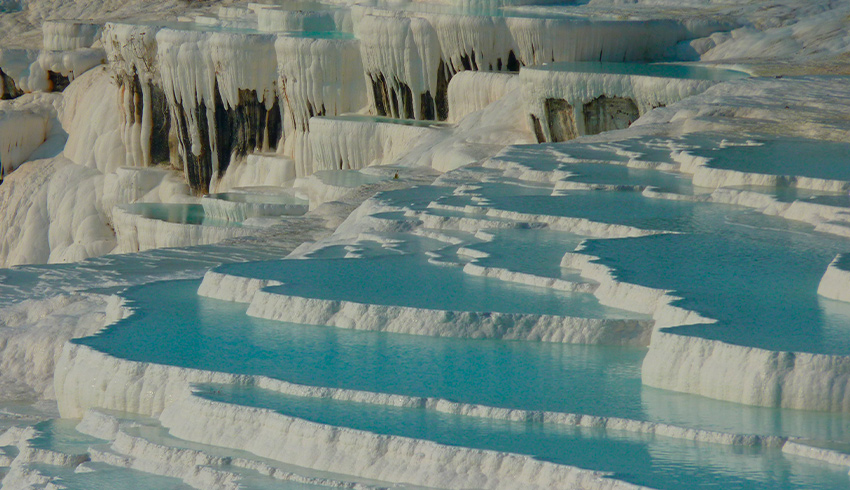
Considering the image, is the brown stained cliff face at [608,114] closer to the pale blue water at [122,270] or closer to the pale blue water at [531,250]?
the pale blue water at [122,270]

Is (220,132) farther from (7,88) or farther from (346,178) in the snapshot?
(7,88)

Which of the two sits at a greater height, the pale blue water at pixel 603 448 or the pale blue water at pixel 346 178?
the pale blue water at pixel 603 448

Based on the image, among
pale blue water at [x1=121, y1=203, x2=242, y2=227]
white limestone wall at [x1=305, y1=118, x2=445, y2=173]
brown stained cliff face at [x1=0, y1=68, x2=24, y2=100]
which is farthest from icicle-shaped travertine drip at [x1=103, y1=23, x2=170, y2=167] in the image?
brown stained cliff face at [x1=0, y1=68, x2=24, y2=100]

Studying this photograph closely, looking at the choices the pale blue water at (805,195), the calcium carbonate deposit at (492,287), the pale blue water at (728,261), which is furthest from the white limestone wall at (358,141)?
the pale blue water at (805,195)

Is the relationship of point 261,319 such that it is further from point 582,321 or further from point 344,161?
point 344,161

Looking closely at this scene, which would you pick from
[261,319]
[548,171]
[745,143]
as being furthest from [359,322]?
[745,143]

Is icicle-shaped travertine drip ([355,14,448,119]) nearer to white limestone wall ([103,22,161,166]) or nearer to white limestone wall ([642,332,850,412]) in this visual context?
white limestone wall ([103,22,161,166])
